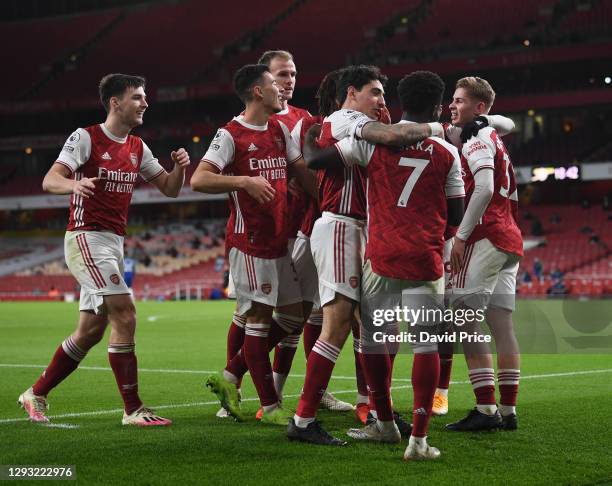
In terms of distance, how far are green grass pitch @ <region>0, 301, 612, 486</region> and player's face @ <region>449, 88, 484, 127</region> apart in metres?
2.05

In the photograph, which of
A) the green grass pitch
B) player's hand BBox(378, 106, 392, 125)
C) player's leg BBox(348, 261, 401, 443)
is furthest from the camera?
player's hand BBox(378, 106, 392, 125)

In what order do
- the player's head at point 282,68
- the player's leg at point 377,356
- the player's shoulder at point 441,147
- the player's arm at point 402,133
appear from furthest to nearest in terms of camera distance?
1. the player's head at point 282,68
2. the player's leg at point 377,356
3. the player's shoulder at point 441,147
4. the player's arm at point 402,133

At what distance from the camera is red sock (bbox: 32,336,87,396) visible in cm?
691

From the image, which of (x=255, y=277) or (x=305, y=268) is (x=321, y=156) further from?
(x=305, y=268)

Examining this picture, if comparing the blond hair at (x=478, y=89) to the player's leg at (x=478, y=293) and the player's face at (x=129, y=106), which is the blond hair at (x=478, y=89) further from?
the player's face at (x=129, y=106)

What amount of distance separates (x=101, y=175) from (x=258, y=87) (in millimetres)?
1244

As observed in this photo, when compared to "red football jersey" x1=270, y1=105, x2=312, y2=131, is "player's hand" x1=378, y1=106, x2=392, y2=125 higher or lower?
lower

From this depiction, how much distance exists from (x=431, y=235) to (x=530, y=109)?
3973 cm

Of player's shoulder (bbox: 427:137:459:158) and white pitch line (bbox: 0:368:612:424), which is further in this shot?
white pitch line (bbox: 0:368:612:424)

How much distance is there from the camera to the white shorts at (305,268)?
22.3 ft

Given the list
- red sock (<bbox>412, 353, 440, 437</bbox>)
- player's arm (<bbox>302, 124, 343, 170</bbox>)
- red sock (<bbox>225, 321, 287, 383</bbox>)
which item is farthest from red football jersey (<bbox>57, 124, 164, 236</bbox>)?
red sock (<bbox>412, 353, 440, 437</bbox>)

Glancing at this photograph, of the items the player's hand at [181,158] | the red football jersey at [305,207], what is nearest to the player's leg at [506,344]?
the red football jersey at [305,207]

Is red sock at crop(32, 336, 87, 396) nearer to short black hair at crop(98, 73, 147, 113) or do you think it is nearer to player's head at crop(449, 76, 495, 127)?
short black hair at crop(98, 73, 147, 113)

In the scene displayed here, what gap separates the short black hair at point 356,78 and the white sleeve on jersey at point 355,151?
0.45 m
